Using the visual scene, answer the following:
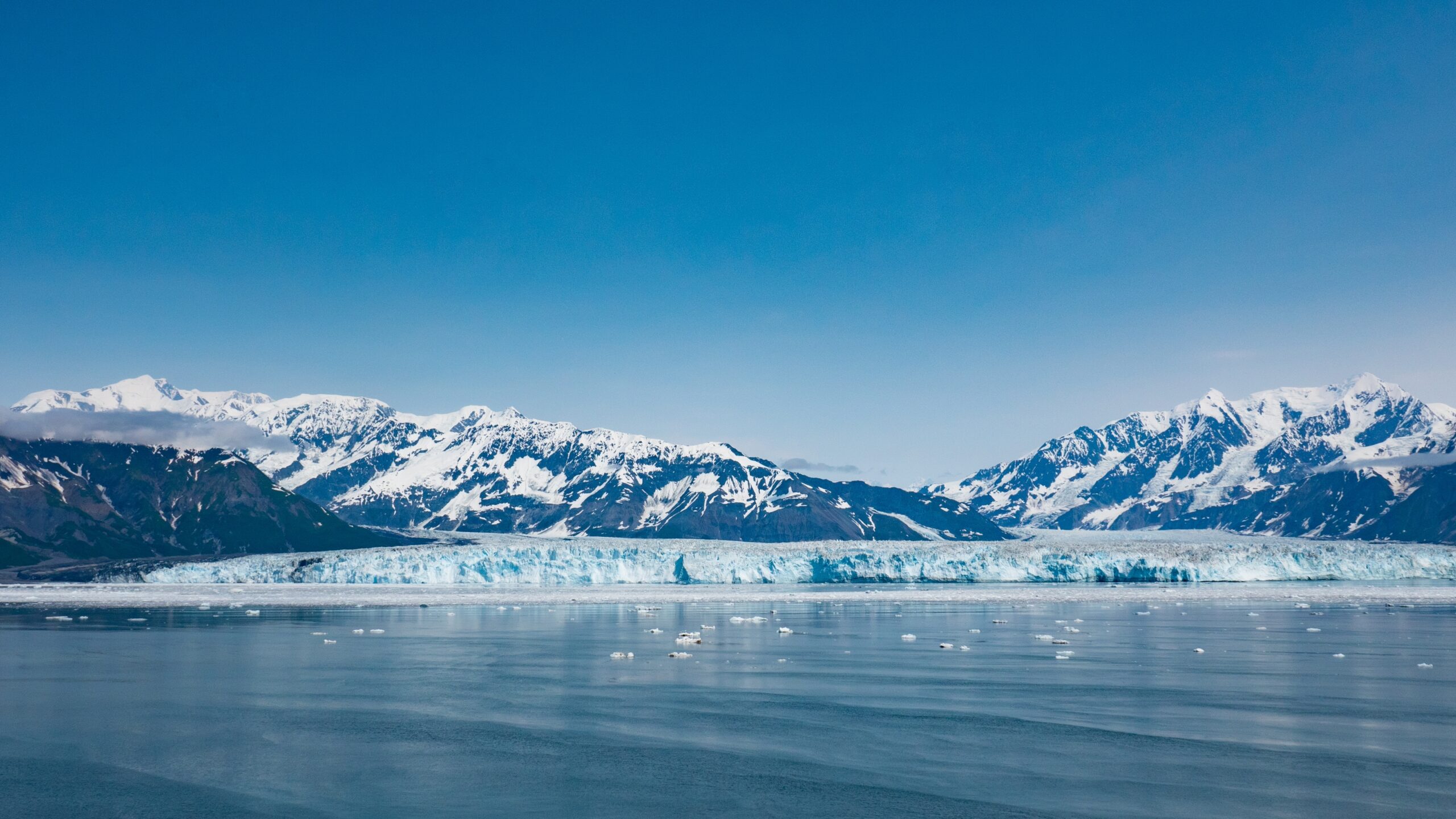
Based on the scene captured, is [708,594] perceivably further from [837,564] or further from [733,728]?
[733,728]

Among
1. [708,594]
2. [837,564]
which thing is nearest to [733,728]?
[708,594]

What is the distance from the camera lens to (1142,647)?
35.1 metres

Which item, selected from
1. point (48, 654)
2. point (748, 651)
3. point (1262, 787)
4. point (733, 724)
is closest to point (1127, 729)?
point (1262, 787)

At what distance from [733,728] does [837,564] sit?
3239 inches

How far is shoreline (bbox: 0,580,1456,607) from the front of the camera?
228 feet

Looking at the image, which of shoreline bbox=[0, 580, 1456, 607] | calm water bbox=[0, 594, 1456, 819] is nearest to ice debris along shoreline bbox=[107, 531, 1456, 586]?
shoreline bbox=[0, 580, 1456, 607]

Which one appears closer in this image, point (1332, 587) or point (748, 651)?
point (748, 651)

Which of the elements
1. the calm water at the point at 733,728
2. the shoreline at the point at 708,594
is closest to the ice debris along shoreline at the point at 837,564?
the shoreline at the point at 708,594

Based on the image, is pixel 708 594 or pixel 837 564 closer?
pixel 708 594

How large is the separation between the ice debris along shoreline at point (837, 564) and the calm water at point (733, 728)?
187 feet

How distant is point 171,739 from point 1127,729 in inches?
698

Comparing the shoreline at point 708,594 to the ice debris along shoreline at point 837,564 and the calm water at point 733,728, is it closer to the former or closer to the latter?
the ice debris along shoreline at point 837,564

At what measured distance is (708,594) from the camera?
267 ft

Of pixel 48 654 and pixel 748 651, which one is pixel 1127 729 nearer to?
pixel 748 651
